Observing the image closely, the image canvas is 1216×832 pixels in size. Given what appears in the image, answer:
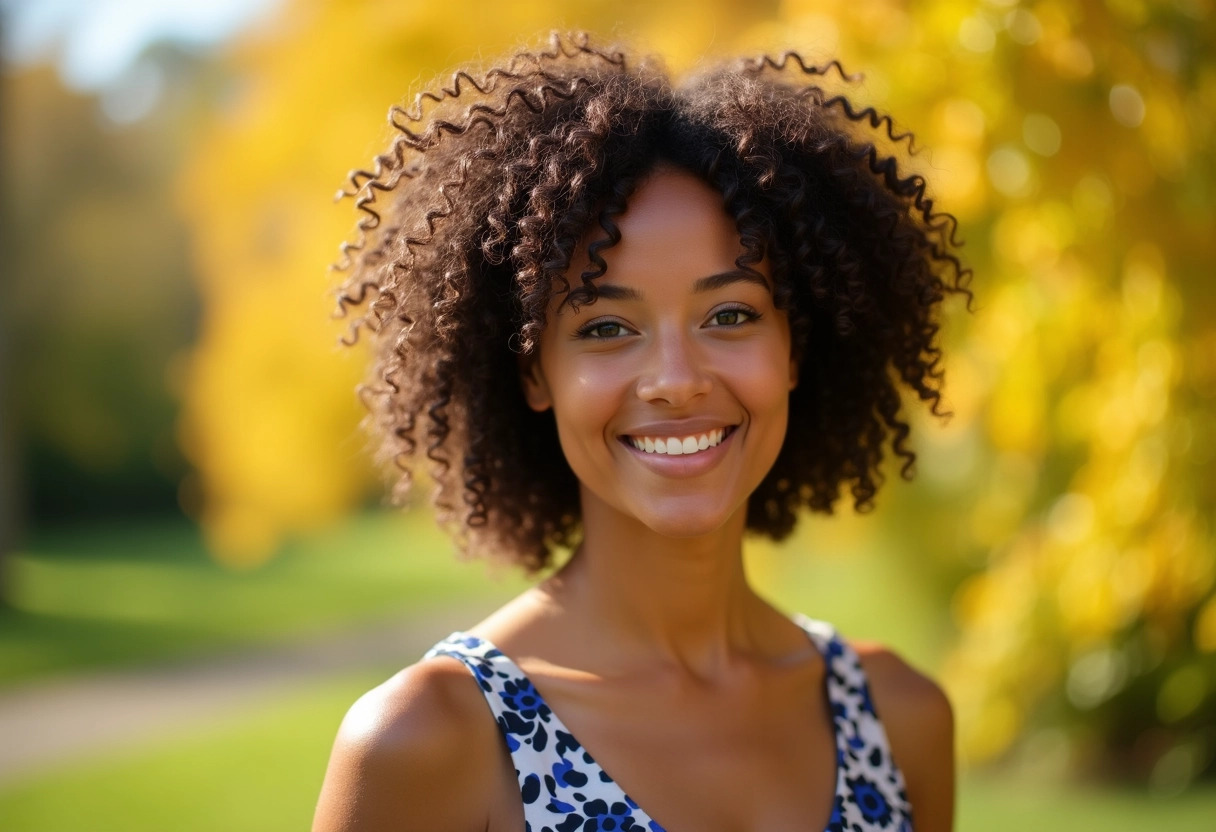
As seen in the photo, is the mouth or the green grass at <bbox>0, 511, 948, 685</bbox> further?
the green grass at <bbox>0, 511, 948, 685</bbox>

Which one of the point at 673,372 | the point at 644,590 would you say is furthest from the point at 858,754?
the point at 673,372

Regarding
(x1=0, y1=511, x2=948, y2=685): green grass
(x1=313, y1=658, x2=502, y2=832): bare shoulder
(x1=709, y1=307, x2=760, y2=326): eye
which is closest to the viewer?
(x1=313, y1=658, x2=502, y2=832): bare shoulder

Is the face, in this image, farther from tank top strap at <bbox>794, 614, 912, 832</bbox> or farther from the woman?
tank top strap at <bbox>794, 614, 912, 832</bbox>

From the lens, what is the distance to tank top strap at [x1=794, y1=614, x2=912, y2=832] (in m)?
2.12

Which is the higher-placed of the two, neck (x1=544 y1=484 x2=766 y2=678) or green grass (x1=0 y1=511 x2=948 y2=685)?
green grass (x1=0 y1=511 x2=948 y2=685)

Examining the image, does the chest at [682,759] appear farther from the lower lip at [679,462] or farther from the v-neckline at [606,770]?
the lower lip at [679,462]

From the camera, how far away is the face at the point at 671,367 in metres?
1.92

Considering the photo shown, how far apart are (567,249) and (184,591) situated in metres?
13.5

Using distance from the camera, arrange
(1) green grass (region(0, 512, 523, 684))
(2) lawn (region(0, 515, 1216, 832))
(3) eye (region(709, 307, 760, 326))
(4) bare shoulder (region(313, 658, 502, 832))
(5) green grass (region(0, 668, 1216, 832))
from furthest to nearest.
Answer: (1) green grass (region(0, 512, 523, 684)) < (2) lawn (region(0, 515, 1216, 832)) < (5) green grass (region(0, 668, 1216, 832)) < (3) eye (region(709, 307, 760, 326)) < (4) bare shoulder (region(313, 658, 502, 832))

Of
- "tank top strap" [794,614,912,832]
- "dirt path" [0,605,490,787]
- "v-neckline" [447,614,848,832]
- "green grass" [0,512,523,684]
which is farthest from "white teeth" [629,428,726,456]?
"dirt path" [0,605,490,787]

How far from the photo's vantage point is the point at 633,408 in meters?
1.94

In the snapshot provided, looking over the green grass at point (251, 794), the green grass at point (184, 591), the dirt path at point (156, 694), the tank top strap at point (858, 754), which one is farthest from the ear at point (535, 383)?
the dirt path at point (156, 694)

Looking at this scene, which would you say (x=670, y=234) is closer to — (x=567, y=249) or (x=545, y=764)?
(x=567, y=249)

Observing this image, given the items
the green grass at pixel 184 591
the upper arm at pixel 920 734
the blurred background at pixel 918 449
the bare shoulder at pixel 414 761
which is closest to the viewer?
the bare shoulder at pixel 414 761
